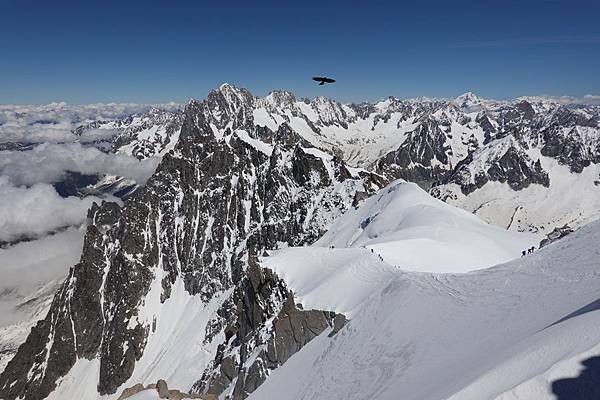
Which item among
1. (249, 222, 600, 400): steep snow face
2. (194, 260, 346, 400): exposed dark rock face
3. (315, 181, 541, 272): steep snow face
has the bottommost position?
(194, 260, 346, 400): exposed dark rock face

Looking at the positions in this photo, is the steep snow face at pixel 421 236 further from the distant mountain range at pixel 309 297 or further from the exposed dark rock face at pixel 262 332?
the exposed dark rock face at pixel 262 332

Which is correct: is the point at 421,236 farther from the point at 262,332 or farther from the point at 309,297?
the point at 262,332

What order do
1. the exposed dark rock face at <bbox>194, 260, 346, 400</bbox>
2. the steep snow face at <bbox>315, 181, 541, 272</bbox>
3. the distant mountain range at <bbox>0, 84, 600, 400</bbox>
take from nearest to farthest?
the distant mountain range at <bbox>0, 84, 600, 400</bbox> → the exposed dark rock face at <bbox>194, 260, 346, 400</bbox> → the steep snow face at <bbox>315, 181, 541, 272</bbox>

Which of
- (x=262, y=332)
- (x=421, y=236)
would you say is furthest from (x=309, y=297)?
(x=421, y=236)

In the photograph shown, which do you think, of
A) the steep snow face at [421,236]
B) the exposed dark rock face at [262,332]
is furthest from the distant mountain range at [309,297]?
the steep snow face at [421,236]

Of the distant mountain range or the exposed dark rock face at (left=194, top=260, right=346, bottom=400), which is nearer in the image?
the distant mountain range

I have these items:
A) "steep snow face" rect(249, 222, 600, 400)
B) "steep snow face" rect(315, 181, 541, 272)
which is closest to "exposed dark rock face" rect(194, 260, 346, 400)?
"steep snow face" rect(249, 222, 600, 400)

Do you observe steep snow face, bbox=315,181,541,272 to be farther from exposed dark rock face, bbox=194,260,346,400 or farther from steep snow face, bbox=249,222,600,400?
exposed dark rock face, bbox=194,260,346,400
